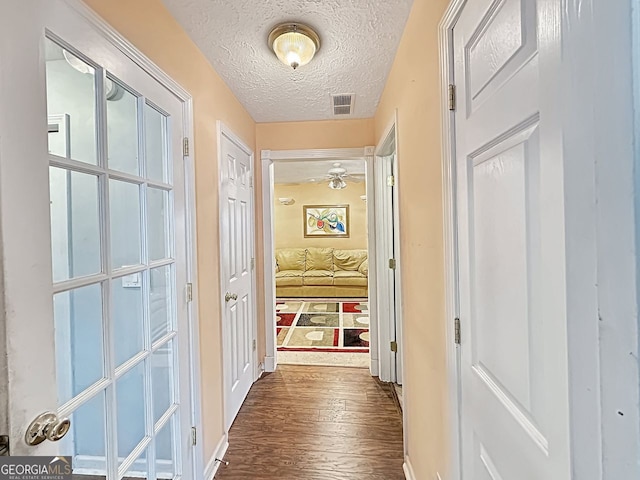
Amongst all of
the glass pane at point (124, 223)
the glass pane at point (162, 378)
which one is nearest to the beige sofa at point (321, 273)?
the glass pane at point (162, 378)

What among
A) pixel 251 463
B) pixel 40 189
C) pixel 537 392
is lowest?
pixel 251 463

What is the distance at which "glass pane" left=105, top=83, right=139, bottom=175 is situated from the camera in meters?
1.08

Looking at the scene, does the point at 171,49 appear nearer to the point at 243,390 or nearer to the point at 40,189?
the point at 40,189

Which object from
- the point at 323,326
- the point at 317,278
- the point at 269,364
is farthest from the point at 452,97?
the point at 317,278

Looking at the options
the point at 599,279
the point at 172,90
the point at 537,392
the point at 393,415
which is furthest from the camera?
the point at 393,415

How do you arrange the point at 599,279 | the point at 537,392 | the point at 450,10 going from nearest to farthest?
the point at 599,279 → the point at 537,392 → the point at 450,10

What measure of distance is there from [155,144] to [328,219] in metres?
5.90

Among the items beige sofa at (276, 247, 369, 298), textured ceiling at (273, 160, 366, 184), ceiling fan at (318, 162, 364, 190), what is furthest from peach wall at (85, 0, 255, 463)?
beige sofa at (276, 247, 369, 298)

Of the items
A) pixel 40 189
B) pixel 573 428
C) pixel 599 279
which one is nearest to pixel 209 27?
pixel 40 189

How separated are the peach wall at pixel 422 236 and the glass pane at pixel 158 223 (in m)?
1.14

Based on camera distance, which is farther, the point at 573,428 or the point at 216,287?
the point at 216,287

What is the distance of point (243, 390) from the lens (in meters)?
2.54

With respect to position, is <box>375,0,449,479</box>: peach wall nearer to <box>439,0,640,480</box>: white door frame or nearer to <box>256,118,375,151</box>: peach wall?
<box>439,0,640,480</box>: white door frame

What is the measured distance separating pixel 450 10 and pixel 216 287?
1.74 meters
